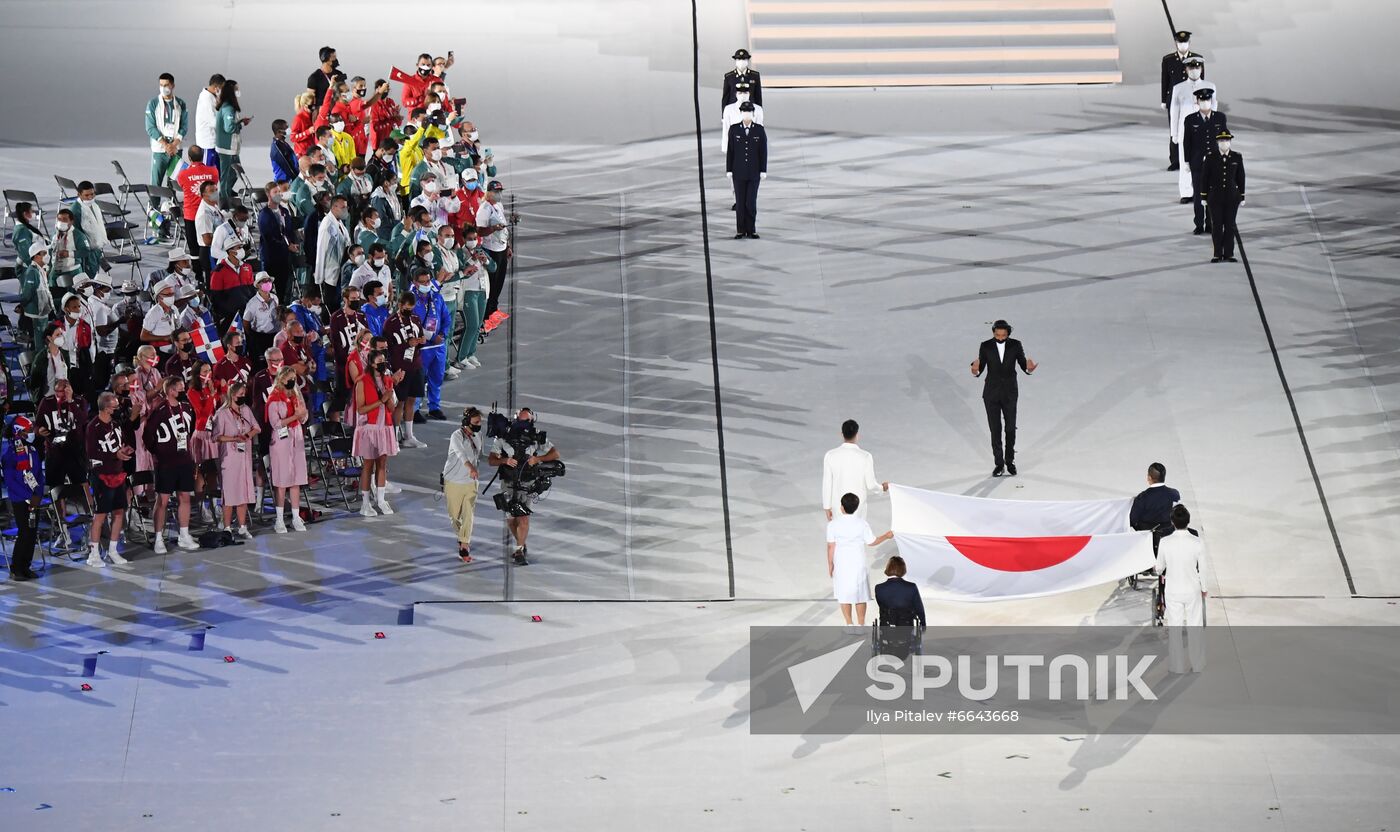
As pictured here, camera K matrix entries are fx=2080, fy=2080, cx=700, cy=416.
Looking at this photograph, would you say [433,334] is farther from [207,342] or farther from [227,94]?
[227,94]

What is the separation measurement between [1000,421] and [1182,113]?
7.37 meters

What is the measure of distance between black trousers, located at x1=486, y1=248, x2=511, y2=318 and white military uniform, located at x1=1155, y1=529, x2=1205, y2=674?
8.36 meters

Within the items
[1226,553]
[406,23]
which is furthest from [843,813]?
[406,23]

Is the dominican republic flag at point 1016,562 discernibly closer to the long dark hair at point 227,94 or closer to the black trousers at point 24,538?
the black trousers at point 24,538

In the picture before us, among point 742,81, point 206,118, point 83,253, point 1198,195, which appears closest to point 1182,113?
point 1198,195

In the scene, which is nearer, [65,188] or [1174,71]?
[65,188]

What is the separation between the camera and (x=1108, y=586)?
55.1ft

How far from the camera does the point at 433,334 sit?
1900 centimetres

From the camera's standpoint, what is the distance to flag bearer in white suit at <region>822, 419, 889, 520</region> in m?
16.4

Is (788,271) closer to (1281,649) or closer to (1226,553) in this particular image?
(1226,553)

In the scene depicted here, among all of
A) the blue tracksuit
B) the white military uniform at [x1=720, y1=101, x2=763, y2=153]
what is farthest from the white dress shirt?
the white military uniform at [x1=720, y1=101, x2=763, y2=153]

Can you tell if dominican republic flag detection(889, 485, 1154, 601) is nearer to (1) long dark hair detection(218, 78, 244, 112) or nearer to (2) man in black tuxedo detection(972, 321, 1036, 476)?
(2) man in black tuxedo detection(972, 321, 1036, 476)

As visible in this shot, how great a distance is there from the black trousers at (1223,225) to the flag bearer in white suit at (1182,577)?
7442 millimetres

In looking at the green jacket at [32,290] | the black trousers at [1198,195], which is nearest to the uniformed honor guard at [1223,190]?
the black trousers at [1198,195]
